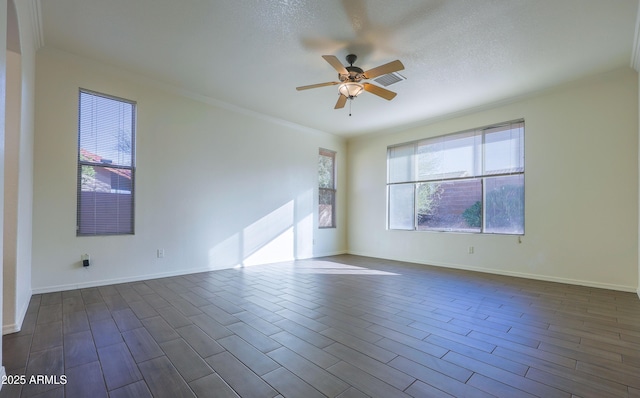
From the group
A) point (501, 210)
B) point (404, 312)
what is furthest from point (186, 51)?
point (501, 210)

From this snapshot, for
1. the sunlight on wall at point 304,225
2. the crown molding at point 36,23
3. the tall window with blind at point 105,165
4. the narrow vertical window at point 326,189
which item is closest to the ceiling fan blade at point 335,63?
the crown molding at point 36,23

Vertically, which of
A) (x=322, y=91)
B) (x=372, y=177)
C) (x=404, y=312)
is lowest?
(x=404, y=312)

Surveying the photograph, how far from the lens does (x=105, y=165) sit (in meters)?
3.90

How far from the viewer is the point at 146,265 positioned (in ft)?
13.8

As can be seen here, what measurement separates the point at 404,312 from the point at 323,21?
9.72 feet

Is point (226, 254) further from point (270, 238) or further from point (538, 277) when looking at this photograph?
point (538, 277)

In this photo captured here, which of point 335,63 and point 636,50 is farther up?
point 636,50

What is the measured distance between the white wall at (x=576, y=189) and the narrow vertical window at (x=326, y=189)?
9.06ft

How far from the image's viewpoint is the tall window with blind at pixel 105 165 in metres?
3.75

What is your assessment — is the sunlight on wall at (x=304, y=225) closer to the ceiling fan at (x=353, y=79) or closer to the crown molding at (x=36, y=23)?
the ceiling fan at (x=353, y=79)

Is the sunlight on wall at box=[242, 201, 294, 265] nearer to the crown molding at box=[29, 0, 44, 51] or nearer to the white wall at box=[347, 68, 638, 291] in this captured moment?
the white wall at box=[347, 68, 638, 291]

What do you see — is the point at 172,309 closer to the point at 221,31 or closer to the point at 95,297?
the point at 95,297

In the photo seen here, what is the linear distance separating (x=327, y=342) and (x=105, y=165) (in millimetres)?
3649

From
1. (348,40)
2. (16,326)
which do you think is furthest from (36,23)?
(348,40)
